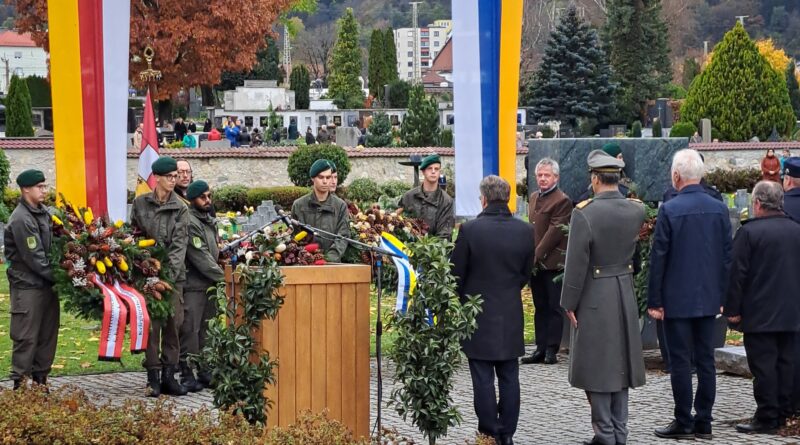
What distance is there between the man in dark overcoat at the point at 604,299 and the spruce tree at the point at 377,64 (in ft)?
225

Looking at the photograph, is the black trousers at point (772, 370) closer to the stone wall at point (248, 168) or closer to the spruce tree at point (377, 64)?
the stone wall at point (248, 168)

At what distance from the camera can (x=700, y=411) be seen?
8.68 m

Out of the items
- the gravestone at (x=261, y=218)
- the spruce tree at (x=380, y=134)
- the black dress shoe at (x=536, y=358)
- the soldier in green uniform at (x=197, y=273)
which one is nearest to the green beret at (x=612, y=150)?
the black dress shoe at (x=536, y=358)

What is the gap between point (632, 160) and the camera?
12.3 m

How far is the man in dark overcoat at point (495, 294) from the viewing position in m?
8.12

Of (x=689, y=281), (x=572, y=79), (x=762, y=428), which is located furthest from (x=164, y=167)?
(x=572, y=79)

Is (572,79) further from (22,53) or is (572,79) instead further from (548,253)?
(22,53)

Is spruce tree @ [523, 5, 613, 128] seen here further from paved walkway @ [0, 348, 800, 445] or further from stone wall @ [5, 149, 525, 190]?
paved walkway @ [0, 348, 800, 445]

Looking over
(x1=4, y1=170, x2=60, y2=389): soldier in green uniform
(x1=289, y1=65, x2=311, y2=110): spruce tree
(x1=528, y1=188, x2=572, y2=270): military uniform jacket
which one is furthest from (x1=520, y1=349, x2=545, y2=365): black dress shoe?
(x1=289, y1=65, x2=311, y2=110): spruce tree

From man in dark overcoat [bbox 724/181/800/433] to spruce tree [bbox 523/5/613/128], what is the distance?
148ft

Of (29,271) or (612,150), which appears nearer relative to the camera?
(29,271)

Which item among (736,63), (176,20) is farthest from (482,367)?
(176,20)

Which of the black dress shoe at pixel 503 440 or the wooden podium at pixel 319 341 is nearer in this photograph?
the wooden podium at pixel 319 341

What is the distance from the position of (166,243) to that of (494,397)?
316 centimetres
